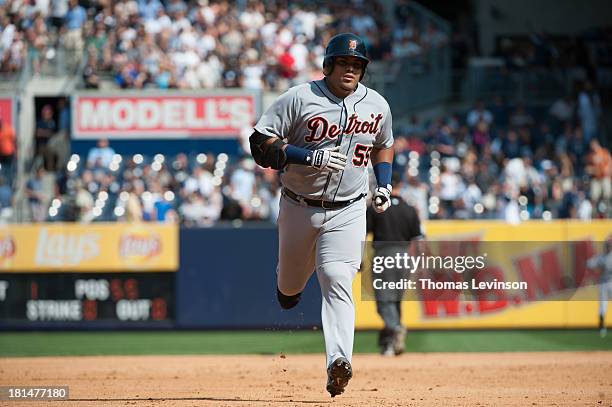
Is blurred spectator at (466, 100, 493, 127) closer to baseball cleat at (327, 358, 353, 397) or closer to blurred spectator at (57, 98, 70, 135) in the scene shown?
blurred spectator at (57, 98, 70, 135)

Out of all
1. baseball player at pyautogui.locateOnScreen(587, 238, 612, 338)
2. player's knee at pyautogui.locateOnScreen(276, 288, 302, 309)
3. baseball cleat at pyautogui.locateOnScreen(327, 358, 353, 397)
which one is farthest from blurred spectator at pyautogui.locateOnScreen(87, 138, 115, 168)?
baseball cleat at pyautogui.locateOnScreen(327, 358, 353, 397)

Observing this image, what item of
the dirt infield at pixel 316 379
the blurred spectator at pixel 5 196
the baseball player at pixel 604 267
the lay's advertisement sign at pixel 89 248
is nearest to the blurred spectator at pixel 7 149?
the blurred spectator at pixel 5 196

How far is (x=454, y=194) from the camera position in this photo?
19234 millimetres

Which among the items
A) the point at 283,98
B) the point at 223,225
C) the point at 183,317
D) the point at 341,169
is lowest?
the point at 183,317

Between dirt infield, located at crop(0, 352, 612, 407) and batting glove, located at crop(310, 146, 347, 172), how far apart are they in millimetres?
1770

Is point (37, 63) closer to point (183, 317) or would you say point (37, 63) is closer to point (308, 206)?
point (183, 317)

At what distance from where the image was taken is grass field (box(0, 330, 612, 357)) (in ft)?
46.8

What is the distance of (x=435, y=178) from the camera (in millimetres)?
20000

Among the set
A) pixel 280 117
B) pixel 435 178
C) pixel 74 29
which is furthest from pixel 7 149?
pixel 280 117

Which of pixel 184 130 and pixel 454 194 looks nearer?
pixel 454 194

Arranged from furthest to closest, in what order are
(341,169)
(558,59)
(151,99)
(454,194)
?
(558,59)
(151,99)
(454,194)
(341,169)

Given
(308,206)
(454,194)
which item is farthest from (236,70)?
(308,206)

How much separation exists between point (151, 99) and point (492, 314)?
8958 millimetres

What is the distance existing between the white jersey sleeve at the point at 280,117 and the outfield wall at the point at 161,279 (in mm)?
9015
